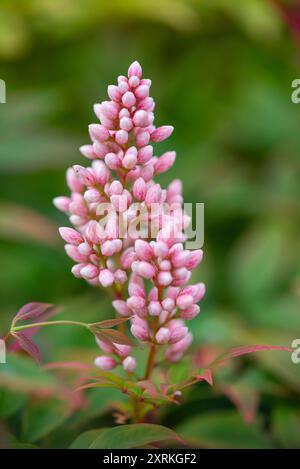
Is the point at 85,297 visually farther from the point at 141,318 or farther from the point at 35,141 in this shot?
the point at 141,318

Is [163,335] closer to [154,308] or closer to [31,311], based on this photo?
[154,308]

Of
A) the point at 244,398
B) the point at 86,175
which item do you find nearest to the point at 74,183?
the point at 86,175

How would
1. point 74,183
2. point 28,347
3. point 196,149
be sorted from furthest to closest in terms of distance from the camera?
point 196,149 → point 74,183 → point 28,347

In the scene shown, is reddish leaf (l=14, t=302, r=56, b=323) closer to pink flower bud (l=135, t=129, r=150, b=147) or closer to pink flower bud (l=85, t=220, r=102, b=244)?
pink flower bud (l=85, t=220, r=102, b=244)

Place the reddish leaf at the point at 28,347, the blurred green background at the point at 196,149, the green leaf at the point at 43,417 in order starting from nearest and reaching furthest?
the reddish leaf at the point at 28,347
the green leaf at the point at 43,417
the blurred green background at the point at 196,149

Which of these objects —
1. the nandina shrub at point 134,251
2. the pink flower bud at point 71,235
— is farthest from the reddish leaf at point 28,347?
the pink flower bud at point 71,235

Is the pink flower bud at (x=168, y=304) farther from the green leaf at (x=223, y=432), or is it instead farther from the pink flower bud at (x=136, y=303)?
the green leaf at (x=223, y=432)
